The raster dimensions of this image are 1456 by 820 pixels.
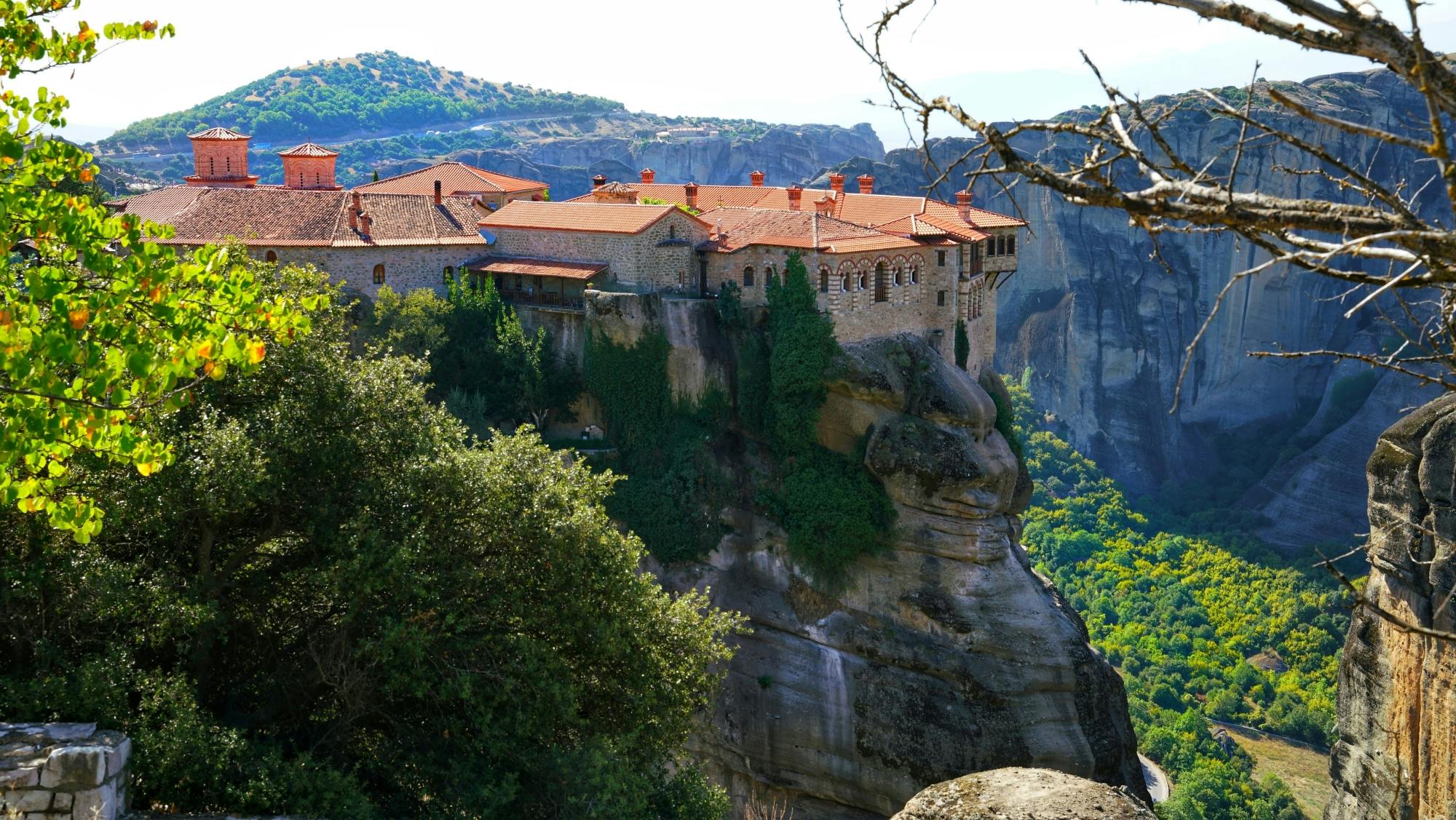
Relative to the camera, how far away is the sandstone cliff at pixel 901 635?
30.5 meters

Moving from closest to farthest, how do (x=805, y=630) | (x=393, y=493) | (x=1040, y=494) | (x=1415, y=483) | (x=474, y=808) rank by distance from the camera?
(x=474, y=808) → (x=393, y=493) → (x=1415, y=483) → (x=805, y=630) → (x=1040, y=494)

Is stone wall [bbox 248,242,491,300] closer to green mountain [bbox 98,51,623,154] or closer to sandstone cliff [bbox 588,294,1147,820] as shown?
sandstone cliff [bbox 588,294,1147,820]

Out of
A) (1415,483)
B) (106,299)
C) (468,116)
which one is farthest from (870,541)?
(468,116)

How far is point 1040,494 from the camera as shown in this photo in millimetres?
68250

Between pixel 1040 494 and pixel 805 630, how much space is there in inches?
1549

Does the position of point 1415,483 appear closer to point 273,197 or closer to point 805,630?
point 805,630

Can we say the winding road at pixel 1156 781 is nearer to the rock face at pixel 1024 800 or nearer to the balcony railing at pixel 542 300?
the balcony railing at pixel 542 300

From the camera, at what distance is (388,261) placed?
33625 millimetres

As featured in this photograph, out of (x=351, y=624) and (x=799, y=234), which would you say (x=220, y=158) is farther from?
(x=351, y=624)

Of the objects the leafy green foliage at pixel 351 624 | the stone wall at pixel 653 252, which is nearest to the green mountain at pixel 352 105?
the stone wall at pixel 653 252

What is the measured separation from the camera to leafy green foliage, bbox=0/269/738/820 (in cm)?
1345

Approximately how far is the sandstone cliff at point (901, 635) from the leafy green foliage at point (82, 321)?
21.5 meters

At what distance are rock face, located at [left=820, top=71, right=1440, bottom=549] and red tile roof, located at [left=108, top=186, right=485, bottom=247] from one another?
4226cm

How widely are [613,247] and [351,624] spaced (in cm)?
1899
